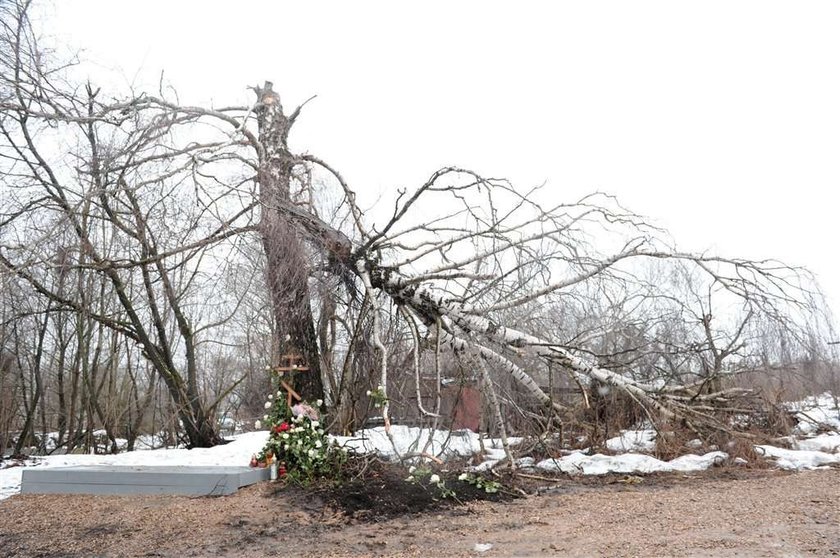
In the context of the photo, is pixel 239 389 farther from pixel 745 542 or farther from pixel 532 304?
pixel 745 542

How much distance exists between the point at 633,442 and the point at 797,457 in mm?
2008

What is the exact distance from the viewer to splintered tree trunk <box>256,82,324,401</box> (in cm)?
668

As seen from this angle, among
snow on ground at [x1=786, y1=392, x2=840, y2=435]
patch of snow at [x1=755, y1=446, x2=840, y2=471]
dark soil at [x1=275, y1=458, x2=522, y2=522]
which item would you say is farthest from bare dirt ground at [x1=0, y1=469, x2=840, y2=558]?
snow on ground at [x1=786, y1=392, x2=840, y2=435]

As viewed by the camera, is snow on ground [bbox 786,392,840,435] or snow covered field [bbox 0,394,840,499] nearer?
snow covered field [bbox 0,394,840,499]

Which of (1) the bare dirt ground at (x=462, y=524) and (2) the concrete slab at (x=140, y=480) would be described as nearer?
(1) the bare dirt ground at (x=462, y=524)

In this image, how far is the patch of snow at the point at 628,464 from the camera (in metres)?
7.80

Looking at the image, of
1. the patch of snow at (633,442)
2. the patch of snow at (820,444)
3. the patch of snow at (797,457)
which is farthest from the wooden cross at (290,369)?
the patch of snow at (820,444)

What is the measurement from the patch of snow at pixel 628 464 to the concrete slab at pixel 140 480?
361 cm

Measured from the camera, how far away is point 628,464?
314 inches

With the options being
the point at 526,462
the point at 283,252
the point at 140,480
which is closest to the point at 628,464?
the point at 526,462

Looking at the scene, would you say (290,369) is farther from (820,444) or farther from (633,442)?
(820,444)

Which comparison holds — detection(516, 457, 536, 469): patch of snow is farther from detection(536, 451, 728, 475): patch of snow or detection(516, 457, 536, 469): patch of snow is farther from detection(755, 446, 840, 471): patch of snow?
detection(755, 446, 840, 471): patch of snow

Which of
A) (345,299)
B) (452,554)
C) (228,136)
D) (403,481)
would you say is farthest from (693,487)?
(228,136)

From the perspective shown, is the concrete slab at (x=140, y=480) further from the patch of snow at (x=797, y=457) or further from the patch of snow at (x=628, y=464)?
the patch of snow at (x=797, y=457)
